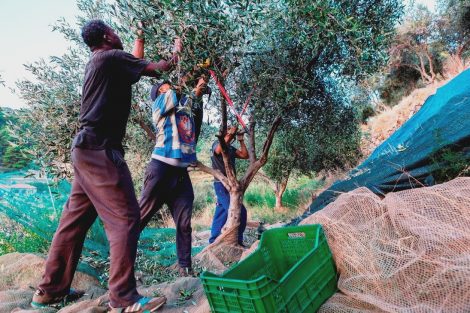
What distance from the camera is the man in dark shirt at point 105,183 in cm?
316

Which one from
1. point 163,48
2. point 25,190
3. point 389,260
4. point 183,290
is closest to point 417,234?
point 389,260

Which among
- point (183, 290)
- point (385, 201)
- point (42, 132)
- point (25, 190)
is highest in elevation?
point (42, 132)

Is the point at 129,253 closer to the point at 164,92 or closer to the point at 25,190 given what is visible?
the point at 164,92

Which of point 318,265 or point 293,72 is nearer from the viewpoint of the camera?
point 318,265

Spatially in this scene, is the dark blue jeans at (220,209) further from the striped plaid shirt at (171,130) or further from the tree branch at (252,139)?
the striped plaid shirt at (171,130)

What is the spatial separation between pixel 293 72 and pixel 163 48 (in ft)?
7.96

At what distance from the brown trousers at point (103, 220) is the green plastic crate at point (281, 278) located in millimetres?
903

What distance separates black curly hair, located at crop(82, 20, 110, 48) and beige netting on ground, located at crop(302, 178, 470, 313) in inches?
102

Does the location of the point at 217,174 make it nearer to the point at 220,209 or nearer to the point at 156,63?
the point at 220,209

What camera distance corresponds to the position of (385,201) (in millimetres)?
3211

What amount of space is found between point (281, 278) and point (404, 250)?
939mm

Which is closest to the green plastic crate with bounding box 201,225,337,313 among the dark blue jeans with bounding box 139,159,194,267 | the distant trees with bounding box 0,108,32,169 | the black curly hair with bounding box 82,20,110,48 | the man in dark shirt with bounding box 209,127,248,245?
the dark blue jeans with bounding box 139,159,194,267

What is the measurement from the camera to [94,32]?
3420mm

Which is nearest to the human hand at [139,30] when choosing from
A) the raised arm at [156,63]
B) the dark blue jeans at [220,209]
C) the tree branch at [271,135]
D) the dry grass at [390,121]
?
the raised arm at [156,63]
